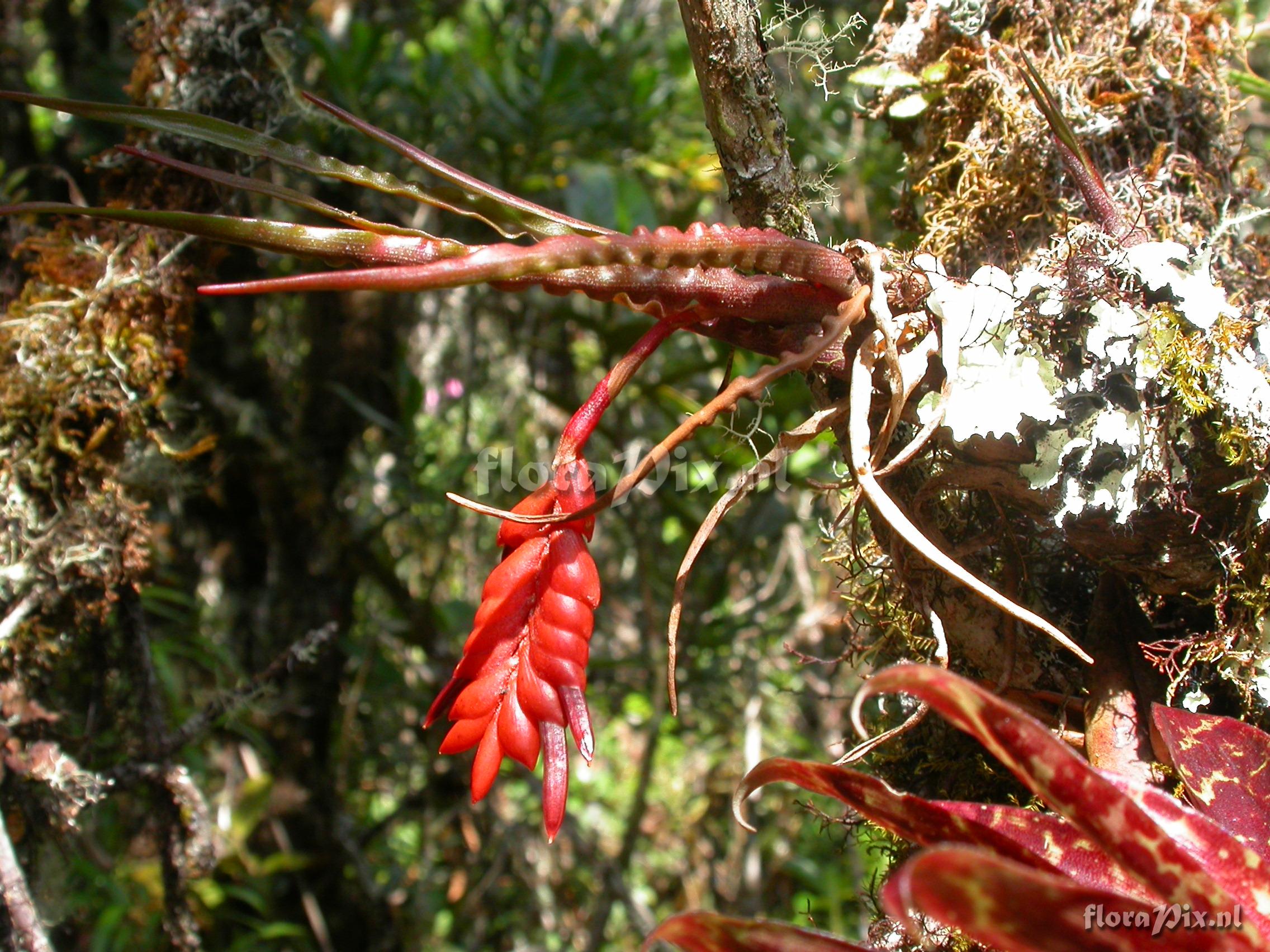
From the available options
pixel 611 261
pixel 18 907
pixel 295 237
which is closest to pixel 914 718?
pixel 611 261

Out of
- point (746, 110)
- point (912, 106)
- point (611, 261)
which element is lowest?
point (611, 261)

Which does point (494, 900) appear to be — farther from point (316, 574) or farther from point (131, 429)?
point (131, 429)

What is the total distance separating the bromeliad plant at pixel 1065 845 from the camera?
0.34 meters

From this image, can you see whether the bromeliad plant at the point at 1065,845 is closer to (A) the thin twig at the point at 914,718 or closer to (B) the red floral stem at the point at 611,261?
(A) the thin twig at the point at 914,718

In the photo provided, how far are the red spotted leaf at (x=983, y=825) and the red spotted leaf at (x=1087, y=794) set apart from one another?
0.20 feet

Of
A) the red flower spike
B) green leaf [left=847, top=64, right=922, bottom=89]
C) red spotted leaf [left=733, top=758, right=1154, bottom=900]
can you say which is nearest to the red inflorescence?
the red flower spike

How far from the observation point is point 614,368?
488 mm

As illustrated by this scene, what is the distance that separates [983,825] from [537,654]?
0.24 meters

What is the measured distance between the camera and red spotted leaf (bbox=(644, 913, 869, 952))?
0.45m

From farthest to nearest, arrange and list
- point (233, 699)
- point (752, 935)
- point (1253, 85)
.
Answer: point (233, 699) → point (1253, 85) → point (752, 935)

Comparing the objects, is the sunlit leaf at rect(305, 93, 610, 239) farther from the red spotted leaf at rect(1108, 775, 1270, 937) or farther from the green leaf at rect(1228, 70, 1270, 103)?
the green leaf at rect(1228, 70, 1270, 103)

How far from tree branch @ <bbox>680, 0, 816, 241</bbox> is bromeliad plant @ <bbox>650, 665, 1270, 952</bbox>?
300 mm

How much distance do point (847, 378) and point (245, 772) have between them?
64.8 inches

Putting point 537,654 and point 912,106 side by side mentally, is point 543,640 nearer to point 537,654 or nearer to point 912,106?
point 537,654
